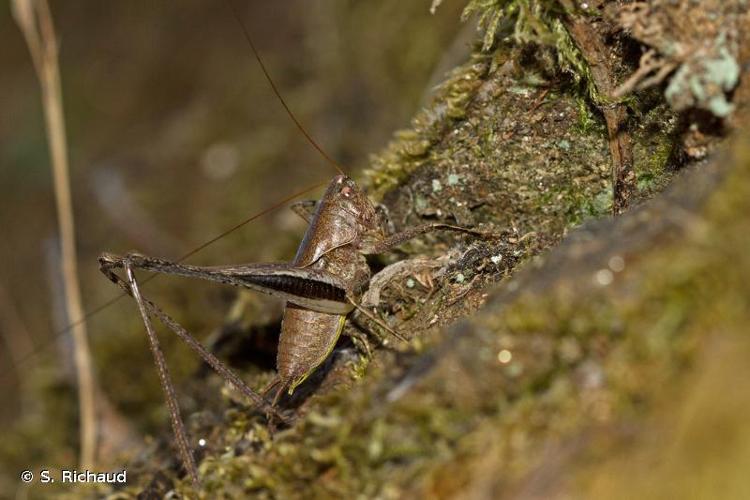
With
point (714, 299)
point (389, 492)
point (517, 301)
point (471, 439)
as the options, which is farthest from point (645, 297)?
point (389, 492)

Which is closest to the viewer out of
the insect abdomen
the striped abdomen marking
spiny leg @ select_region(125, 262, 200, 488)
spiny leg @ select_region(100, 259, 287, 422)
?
spiny leg @ select_region(125, 262, 200, 488)

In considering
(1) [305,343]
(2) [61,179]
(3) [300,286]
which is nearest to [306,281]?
(3) [300,286]

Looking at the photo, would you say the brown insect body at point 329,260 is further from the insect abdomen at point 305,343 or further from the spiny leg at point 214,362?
the spiny leg at point 214,362

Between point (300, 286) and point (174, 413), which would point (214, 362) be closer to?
point (174, 413)

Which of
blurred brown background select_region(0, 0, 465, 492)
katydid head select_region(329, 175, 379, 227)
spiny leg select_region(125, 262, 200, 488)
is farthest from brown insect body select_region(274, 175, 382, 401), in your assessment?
blurred brown background select_region(0, 0, 465, 492)

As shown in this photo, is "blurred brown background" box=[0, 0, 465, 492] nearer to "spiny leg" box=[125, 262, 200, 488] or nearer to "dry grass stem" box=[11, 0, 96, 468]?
"dry grass stem" box=[11, 0, 96, 468]

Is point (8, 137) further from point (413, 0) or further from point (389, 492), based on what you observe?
point (389, 492)
